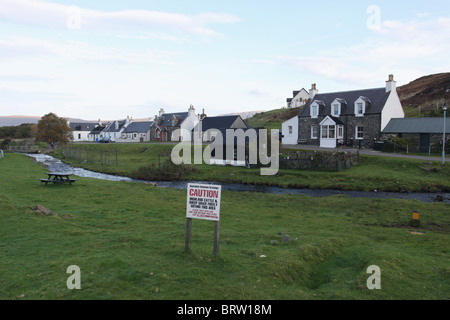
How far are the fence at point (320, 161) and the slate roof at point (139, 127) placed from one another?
63531mm

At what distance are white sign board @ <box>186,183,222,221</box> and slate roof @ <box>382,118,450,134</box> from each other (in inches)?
1748

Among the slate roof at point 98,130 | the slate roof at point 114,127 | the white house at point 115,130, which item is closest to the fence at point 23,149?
the white house at point 115,130

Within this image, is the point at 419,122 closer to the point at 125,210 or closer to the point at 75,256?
the point at 125,210

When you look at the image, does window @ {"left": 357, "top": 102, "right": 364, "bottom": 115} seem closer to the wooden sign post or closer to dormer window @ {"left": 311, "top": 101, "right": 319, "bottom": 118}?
dormer window @ {"left": 311, "top": 101, "right": 319, "bottom": 118}

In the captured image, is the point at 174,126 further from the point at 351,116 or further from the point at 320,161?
the point at 320,161

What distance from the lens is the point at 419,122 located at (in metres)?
47.5

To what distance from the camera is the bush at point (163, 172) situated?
4022cm

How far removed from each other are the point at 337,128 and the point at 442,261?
145 ft

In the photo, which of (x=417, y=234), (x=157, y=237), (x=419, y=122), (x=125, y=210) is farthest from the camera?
(x=419, y=122)

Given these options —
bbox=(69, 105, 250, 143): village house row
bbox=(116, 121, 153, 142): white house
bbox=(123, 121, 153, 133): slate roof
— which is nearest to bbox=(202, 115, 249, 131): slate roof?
bbox=(69, 105, 250, 143): village house row

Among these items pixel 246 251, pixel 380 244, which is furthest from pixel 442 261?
pixel 246 251

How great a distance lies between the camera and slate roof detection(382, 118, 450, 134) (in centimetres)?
4469

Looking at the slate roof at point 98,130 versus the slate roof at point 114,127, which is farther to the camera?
the slate roof at point 98,130

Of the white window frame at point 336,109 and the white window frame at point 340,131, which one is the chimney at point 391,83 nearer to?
the white window frame at point 336,109
